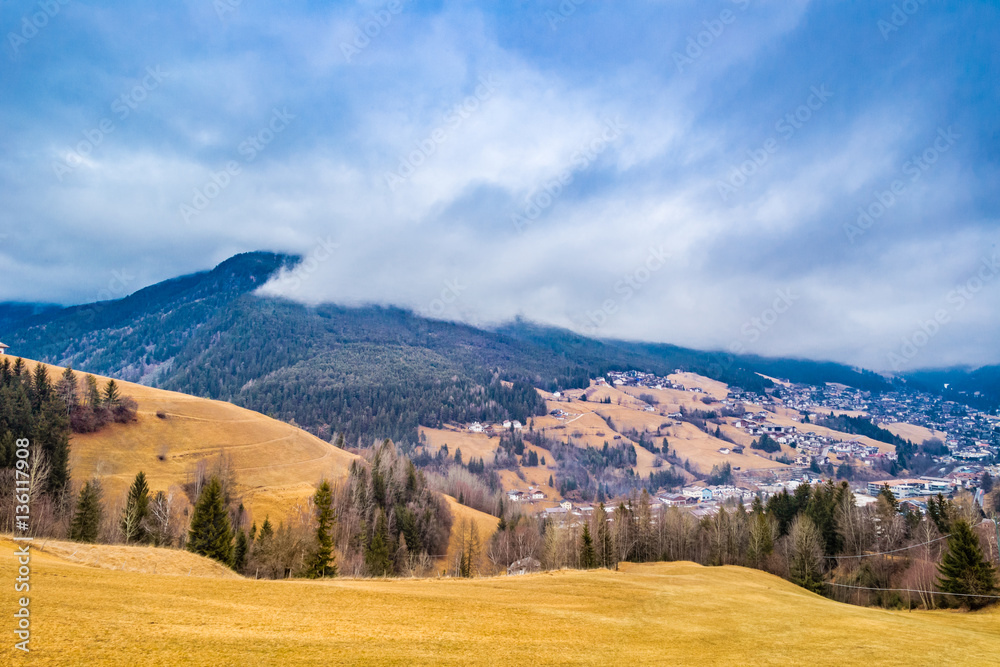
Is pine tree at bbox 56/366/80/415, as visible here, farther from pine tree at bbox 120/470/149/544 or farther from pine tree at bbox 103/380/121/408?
pine tree at bbox 120/470/149/544

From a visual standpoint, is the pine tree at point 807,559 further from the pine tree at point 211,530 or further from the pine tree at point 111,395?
the pine tree at point 111,395

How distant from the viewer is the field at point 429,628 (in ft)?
42.3

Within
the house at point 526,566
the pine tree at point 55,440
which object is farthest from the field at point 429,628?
the pine tree at point 55,440

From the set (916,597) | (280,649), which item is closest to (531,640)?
(280,649)

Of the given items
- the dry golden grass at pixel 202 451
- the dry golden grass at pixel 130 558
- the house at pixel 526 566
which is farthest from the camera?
the dry golden grass at pixel 202 451

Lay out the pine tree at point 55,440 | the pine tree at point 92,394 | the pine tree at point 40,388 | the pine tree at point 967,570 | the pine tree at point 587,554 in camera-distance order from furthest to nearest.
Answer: the pine tree at point 92,394, the pine tree at point 40,388, the pine tree at point 587,554, the pine tree at point 55,440, the pine tree at point 967,570

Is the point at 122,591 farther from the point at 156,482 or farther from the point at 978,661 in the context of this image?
the point at 156,482

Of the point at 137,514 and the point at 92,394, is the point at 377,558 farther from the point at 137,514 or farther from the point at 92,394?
the point at 92,394

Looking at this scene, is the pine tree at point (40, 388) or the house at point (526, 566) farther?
the pine tree at point (40, 388)

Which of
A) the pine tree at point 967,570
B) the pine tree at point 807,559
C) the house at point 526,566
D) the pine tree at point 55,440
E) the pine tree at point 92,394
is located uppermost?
the pine tree at point 92,394

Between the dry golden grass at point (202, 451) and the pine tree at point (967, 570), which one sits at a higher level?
the dry golden grass at point (202, 451)

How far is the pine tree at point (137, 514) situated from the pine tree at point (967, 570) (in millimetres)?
79569

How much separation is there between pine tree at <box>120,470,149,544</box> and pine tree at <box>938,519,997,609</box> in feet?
261

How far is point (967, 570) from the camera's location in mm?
44469
